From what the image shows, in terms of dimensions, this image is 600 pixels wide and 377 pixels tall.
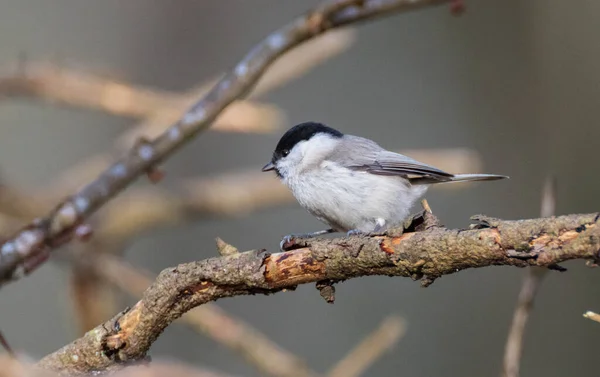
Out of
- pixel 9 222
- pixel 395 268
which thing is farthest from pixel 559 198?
pixel 9 222

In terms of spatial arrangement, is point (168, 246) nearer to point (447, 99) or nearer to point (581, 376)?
point (447, 99)

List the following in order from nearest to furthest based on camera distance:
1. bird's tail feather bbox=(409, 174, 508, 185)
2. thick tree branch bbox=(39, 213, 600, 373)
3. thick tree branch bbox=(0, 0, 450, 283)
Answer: thick tree branch bbox=(39, 213, 600, 373) < thick tree branch bbox=(0, 0, 450, 283) < bird's tail feather bbox=(409, 174, 508, 185)

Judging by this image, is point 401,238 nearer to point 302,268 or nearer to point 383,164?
point 302,268

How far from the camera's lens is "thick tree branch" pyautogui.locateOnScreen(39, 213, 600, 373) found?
978 mm

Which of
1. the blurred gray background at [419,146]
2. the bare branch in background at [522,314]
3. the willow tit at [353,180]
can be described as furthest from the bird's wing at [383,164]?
the blurred gray background at [419,146]

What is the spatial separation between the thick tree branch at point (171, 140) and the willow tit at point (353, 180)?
327 mm

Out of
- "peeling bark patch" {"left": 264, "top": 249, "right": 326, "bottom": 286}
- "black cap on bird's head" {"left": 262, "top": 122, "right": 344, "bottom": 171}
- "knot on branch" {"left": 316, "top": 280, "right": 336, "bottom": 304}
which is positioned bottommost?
"knot on branch" {"left": 316, "top": 280, "right": 336, "bottom": 304}

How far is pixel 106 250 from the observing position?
255 centimetres

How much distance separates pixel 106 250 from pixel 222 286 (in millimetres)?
1417

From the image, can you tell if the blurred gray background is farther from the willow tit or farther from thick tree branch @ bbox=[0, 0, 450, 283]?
thick tree branch @ bbox=[0, 0, 450, 283]

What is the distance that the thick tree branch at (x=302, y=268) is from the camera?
3.21 ft

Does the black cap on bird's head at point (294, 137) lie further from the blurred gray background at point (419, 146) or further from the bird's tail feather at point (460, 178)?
the blurred gray background at point (419, 146)

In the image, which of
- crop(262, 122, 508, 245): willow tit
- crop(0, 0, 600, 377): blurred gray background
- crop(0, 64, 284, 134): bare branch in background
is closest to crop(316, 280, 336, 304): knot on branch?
crop(262, 122, 508, 245): willow tit

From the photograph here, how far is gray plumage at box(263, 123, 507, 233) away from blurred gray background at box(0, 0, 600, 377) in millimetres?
1194
